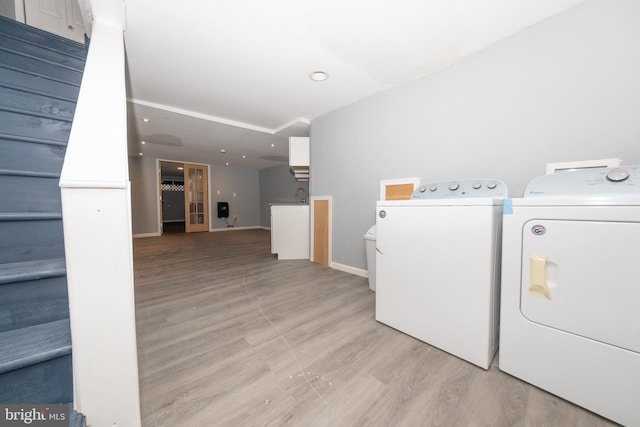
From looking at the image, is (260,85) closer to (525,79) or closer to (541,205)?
(525,79)

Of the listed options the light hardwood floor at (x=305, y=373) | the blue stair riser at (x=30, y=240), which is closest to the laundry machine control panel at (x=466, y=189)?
the light hardwood floor at (x=305, y=373)

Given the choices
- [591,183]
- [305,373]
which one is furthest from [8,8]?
[591,183]

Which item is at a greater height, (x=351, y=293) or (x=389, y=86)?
(x=389, y=86)

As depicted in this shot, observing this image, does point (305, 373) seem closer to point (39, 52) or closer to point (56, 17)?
point (39, 52)

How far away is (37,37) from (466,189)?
11.3 ft

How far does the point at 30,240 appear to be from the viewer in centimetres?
96

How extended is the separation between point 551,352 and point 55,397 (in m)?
2.01

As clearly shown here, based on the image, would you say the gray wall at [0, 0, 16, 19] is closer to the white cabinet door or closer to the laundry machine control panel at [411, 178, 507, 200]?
the white cabinet door

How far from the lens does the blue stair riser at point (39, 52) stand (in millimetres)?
1531

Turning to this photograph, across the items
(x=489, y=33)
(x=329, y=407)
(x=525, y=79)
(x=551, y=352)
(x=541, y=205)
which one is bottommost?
(x=329, y=407)

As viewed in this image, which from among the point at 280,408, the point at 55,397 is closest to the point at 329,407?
the point at 280,408

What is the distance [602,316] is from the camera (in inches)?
37.9

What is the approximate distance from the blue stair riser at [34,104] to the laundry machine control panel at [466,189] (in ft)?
8.28

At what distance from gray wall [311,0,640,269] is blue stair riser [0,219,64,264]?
248 cm
